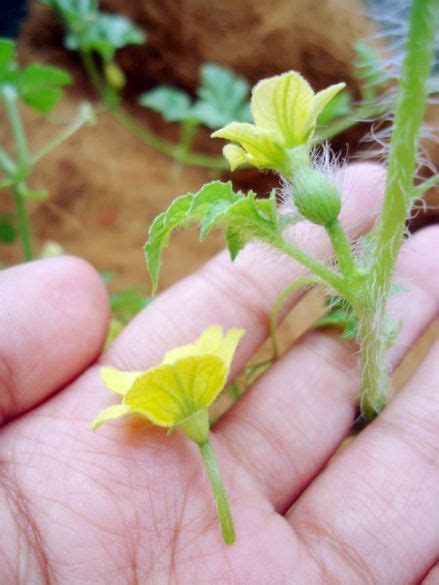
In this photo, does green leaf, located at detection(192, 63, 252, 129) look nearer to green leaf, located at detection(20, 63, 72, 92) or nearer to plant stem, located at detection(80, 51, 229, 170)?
plant stem, located at detection(80, 51, 229, 170)

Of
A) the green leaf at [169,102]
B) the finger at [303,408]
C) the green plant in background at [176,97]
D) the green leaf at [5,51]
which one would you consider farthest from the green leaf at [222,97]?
the finger at [303,408]

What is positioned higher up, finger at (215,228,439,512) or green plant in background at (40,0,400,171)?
green plant in background at (40,0,400,171)

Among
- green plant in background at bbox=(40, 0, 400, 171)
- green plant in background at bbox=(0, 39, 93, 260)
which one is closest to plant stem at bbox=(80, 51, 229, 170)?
green plant in background at bbox=(40, 0, 400, 171)

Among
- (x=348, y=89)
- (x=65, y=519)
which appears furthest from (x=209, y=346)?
(x=348, y=89)

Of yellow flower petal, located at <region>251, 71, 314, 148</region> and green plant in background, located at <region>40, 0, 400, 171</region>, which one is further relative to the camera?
green plant in background, located at <region>40, 0, 400, 171</region>

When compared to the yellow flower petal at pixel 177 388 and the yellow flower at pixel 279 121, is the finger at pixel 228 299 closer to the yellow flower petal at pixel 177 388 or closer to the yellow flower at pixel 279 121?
the yellow flower petal at pixel 177 388

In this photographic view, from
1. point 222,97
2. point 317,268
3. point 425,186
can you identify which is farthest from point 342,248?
point 222,97

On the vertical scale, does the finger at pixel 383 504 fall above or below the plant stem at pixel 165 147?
below
